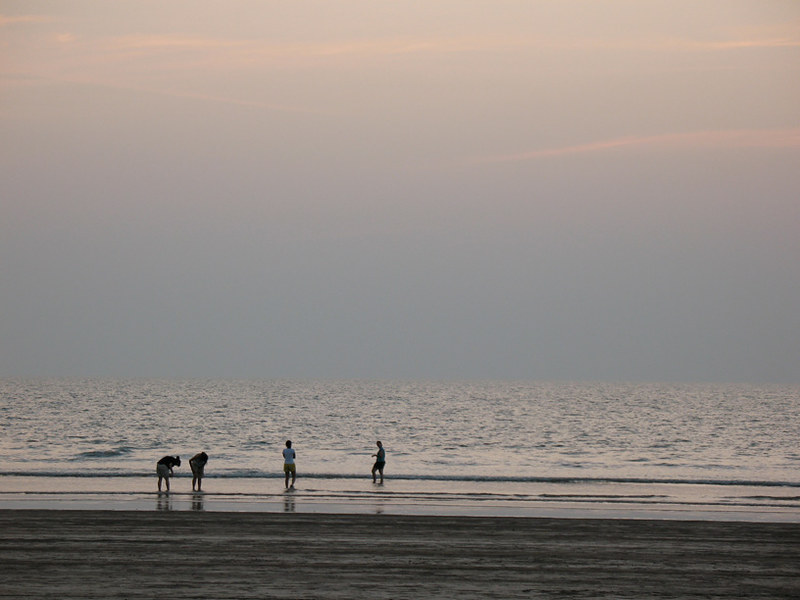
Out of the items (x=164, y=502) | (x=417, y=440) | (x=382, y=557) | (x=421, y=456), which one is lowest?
(x=417, y=440)

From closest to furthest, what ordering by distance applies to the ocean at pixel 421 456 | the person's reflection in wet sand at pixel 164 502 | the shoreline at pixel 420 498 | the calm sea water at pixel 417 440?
the person's reflection in wet sand at pixel 164 502
the shoreline at pixel 420 498
the ocean at pixel 421 456
the calm sea water at pixel 417 440

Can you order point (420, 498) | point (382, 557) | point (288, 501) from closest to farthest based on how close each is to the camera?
1. point (382, 557)
2. point (288, 501)
3. point (420, 498)

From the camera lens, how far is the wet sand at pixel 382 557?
14.2 m

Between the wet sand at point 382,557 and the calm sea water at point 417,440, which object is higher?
the wet sand at point 382,557

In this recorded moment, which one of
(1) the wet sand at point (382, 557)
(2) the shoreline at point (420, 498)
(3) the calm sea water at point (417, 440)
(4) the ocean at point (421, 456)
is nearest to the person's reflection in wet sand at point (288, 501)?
(2) the shoreline at point (420, 498)

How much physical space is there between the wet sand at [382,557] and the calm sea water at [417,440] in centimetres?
1801

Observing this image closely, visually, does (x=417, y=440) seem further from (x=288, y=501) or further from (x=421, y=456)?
(x=288, y=501)

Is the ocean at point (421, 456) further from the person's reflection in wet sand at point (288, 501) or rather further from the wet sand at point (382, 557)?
the wet sand at point (382, 557)

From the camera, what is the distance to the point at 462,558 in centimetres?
1689

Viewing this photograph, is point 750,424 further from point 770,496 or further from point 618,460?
point 770,496

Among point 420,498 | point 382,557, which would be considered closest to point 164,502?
point 420,498

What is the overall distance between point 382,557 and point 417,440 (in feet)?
178

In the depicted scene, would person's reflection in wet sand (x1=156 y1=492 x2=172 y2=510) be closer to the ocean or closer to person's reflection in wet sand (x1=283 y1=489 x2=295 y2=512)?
the ocean

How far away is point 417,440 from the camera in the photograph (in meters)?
70.7
